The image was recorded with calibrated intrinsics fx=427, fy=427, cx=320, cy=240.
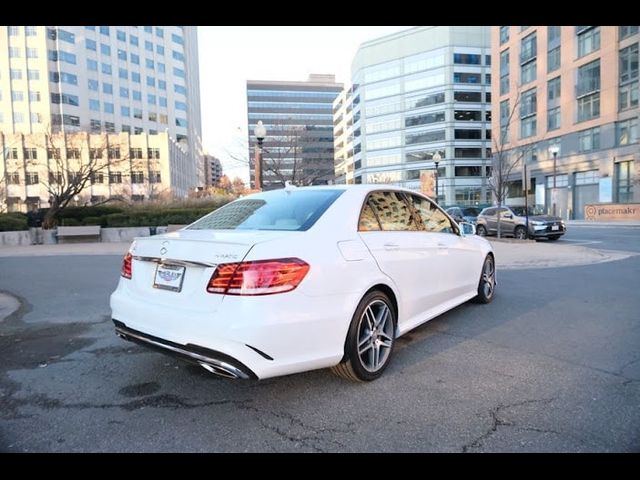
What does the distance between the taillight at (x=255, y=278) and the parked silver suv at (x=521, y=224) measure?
1650cm

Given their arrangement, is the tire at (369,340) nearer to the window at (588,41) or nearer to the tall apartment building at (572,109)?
the tall apartment building at (572,109)

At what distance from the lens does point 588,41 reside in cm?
3988

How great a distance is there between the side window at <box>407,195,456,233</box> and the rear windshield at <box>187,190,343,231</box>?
1267 mm

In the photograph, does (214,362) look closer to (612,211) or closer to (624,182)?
(612,211)

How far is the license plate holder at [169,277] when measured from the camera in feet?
10.2

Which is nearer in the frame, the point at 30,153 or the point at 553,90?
the point at 553,90

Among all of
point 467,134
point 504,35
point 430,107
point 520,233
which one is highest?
point 504,35

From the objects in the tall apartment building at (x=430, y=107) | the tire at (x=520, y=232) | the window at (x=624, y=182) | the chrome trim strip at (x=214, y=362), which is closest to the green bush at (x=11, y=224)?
the chrome trim strip at (x=214, y=362)

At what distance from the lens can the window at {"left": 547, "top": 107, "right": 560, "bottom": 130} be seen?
44125 mm

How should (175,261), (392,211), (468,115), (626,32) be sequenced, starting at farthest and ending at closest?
(468,115) → (626,32) → (392,211) → (175,261)

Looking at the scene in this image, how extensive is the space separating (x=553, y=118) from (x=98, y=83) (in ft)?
262

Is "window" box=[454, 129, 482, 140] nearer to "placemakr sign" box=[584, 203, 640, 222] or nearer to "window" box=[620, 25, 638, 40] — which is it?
"window" box=[620, 25, 638, 40]

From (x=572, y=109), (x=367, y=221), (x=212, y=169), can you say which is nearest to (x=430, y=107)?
(x=572, y=109)

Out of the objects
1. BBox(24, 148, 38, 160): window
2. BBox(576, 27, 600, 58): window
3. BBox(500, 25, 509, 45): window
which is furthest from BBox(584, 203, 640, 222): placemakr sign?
BBox(24, 148, 38, 160): window
